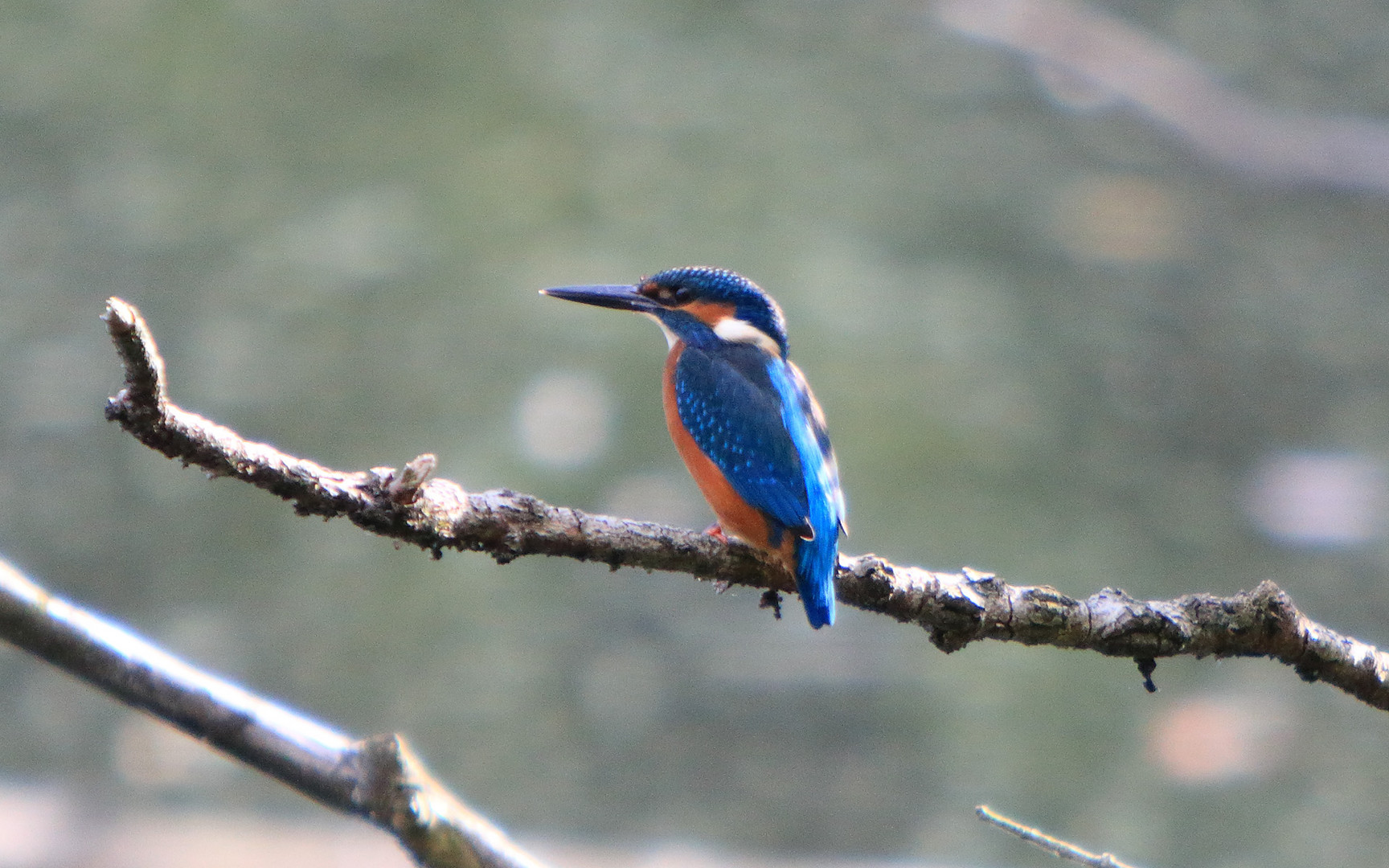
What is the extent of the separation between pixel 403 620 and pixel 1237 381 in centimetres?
393

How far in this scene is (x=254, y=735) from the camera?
128cm

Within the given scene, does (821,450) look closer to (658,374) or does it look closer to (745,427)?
(745,427)

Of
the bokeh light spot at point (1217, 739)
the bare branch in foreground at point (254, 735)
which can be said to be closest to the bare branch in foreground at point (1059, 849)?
the bare branch in foreground at point (254, 735)

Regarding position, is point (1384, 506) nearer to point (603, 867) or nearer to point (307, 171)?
point (603, 867)

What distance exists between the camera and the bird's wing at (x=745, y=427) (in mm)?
2180

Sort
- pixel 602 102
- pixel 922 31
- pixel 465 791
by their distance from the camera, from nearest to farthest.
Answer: pixel 465 791, pixel 602 102, pixel 922 31

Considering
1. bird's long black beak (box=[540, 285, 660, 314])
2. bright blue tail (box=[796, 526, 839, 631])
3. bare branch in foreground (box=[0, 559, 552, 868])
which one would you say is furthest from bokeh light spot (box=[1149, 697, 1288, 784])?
bare branch in foreground (box=[0, 559, 552, 868])

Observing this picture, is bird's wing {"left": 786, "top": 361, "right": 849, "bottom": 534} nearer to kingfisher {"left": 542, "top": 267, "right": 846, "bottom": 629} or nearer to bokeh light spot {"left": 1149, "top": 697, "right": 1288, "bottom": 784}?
kingfisher {"left": 542, "top": 267, "right": 846, "bottom": 629}

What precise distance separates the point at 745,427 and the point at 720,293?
579 millimetres

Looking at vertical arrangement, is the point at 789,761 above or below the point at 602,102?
below

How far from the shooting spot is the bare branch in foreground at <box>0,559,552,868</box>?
124 cm

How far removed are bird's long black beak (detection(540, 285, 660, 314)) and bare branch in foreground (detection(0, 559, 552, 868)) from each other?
1511mm

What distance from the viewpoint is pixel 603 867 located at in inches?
147

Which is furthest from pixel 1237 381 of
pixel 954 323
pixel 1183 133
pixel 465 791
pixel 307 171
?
pixel 307 171
